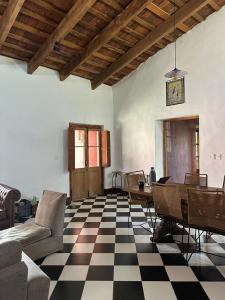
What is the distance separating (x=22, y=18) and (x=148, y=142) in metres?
3.93

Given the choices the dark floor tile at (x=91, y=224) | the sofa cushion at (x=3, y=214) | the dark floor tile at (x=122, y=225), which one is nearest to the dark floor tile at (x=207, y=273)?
the dark floor tile at (x=122, y=225)

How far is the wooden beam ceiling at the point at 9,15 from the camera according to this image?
345 cm

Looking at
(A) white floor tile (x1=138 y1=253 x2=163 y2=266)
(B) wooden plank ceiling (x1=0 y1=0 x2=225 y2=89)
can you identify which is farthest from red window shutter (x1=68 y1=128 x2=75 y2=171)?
(A) white floor tile (x1=138 y1=253 x2=163 y2=266)

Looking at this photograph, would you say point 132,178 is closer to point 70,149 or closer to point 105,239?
point 105,239

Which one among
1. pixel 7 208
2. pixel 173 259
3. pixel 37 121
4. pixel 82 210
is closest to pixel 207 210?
pixel 173 259

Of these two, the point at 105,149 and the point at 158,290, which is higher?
the point at 105,149

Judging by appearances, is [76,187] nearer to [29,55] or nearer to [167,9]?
[29,55]

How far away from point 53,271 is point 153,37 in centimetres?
462

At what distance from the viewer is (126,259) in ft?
9.64

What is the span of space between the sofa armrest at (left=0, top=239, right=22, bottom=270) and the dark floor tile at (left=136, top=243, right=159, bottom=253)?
2.02 metres

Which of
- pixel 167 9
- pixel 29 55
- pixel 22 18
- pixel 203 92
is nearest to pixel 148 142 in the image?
pixel 203 92

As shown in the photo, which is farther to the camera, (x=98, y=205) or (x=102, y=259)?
(x=98, y=205)

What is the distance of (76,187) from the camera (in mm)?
6348

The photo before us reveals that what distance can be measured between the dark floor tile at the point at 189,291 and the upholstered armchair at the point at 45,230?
152cm
